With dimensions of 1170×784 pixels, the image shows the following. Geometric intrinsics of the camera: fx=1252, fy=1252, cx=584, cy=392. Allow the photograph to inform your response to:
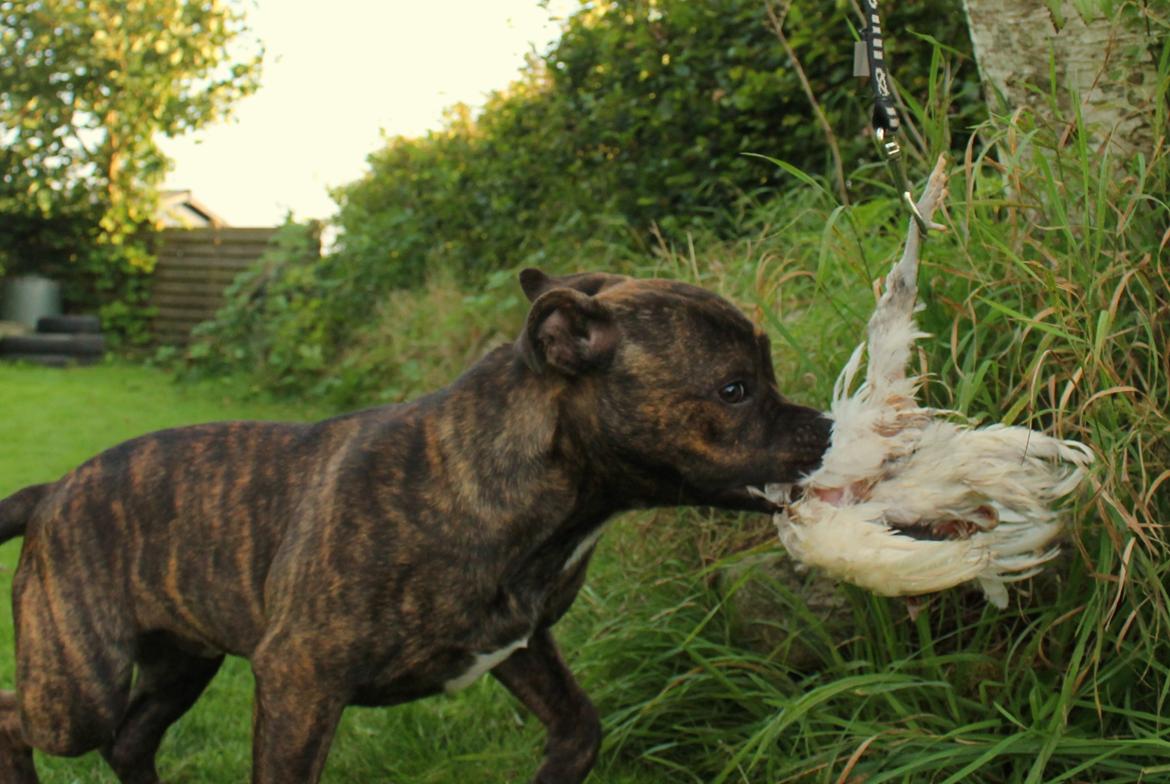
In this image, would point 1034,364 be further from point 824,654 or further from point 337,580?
point 337,580

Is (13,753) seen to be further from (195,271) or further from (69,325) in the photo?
(69,325)

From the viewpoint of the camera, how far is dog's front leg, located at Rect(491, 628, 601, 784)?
146 inches

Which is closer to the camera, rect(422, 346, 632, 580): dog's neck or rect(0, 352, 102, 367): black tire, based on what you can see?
rect(422, 346, 632, 580): dog's neck

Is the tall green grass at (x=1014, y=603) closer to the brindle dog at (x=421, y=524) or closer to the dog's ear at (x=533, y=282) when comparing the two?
the brindle dog at (x=421, y=524)

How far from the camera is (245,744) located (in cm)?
470

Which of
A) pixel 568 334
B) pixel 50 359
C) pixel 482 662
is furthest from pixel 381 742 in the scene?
pixel 50 359

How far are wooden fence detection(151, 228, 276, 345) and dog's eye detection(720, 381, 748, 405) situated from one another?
46.9 ft

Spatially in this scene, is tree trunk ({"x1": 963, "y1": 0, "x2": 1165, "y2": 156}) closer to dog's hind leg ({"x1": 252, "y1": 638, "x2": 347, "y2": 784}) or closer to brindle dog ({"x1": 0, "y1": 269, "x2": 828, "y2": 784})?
brindle dog ({"x1": 0, "y1": 269, "x2": 828, "y2": 784})

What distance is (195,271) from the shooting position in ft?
57.8

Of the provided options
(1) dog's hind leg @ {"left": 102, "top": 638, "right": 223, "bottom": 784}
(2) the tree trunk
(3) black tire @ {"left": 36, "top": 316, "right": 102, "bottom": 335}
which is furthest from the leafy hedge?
(3) black tire @ {"left": 36, "top": 316, "right": 102, "bottom": 335}

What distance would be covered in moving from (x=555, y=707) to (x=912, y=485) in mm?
1328

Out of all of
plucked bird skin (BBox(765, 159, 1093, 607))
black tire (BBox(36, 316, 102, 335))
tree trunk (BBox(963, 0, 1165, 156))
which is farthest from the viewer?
black tire (BBox(36, 316, 102, 335))

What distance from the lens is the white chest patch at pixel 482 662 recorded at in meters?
3.37

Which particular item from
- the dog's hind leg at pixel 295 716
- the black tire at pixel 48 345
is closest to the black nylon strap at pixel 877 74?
the dog's hind leg at pixel 295 716
